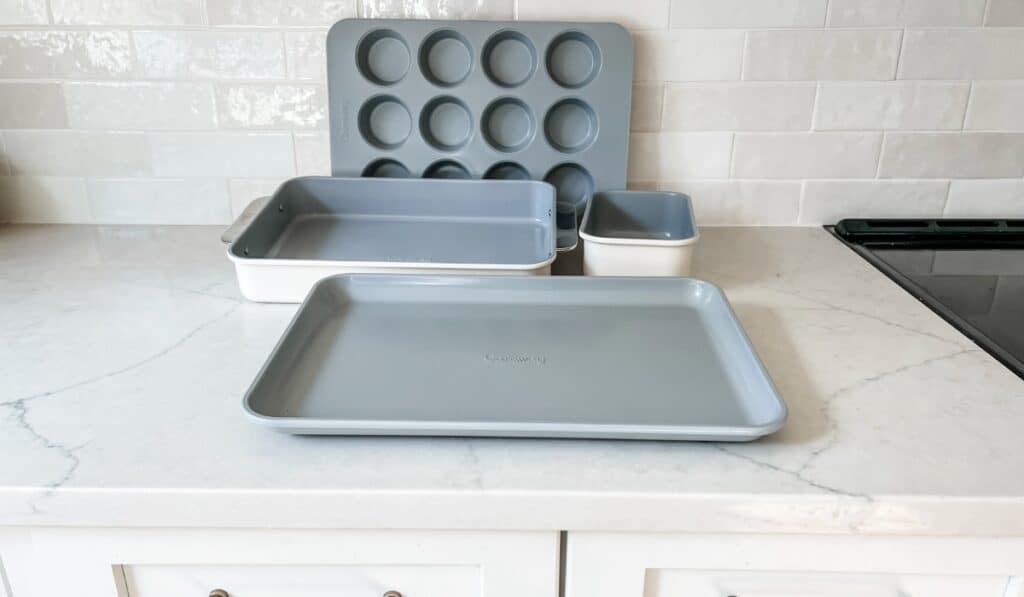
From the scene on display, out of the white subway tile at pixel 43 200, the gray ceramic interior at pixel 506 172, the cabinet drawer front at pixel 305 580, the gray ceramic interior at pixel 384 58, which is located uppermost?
the gray ceramic interior at pixel 384 58

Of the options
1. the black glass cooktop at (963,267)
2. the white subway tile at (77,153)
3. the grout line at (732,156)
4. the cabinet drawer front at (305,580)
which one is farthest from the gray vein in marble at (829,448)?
the white subway tile at (77,153)

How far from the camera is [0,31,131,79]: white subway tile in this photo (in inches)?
43.8

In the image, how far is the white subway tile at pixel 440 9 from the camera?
3.62 feet

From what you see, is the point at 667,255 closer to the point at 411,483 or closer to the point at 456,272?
the point at 456,272

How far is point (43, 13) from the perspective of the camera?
3.62ft

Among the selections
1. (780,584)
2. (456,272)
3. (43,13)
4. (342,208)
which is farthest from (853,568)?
(43,13)

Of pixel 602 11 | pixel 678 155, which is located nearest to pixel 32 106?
pixel 602 11

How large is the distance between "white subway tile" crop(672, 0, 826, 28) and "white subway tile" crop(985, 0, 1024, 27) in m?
0.23

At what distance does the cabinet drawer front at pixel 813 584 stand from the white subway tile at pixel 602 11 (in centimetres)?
74

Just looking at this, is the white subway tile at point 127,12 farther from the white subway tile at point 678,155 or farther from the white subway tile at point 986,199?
the white subway tile at point 986,199

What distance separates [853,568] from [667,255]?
40cm

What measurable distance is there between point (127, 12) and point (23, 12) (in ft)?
0.47

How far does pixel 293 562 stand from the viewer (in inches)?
26.0

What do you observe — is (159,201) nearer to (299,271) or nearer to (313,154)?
(313,154)
